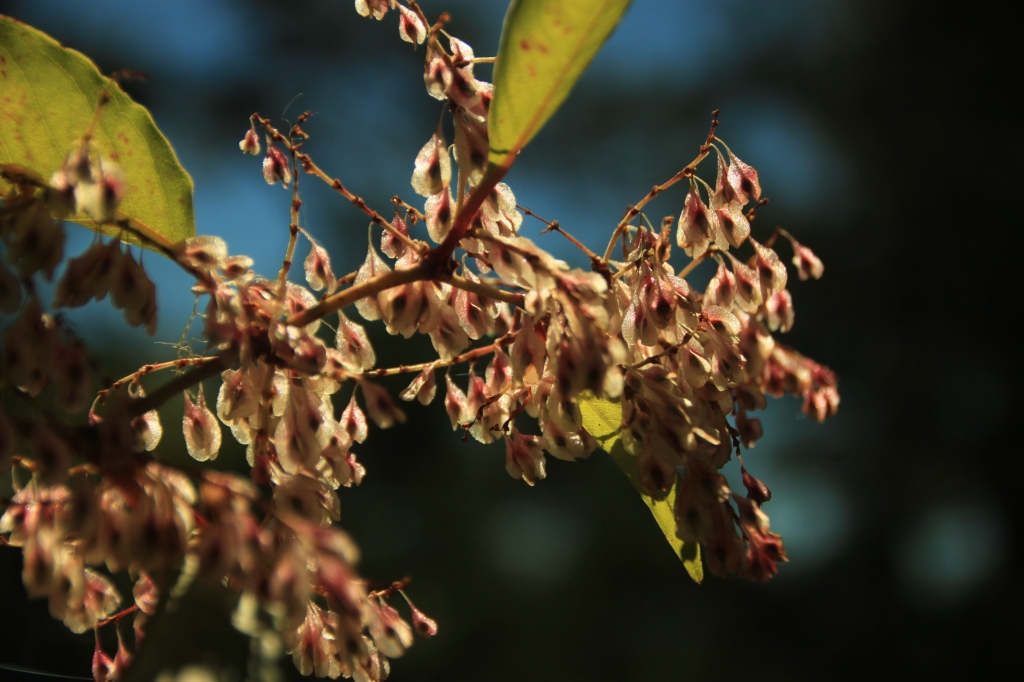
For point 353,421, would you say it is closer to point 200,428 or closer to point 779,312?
point 200,428

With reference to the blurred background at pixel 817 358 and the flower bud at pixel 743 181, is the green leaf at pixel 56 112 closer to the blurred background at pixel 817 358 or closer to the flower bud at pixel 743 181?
the flower bud at pixel 743 181

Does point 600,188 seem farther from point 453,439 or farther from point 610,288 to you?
point 610,288

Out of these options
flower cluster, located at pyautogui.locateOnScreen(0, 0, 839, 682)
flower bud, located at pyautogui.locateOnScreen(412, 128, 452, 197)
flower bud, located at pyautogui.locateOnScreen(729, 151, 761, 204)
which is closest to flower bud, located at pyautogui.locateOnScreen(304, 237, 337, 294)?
flower cluster, located at pyautogui.locateOnScreen(0, 0, 839, 682)

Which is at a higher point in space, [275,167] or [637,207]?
[637,207]

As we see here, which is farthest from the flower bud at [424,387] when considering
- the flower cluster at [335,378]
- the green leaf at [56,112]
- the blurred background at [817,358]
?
the blurred background at [817,358]

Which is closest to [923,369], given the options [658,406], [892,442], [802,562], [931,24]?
[892,442]

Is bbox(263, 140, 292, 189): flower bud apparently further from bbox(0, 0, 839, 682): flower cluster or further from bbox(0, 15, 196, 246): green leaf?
bbox(0, 15, 196, 246): green leaf

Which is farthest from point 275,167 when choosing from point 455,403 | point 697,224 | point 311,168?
point 697,224
